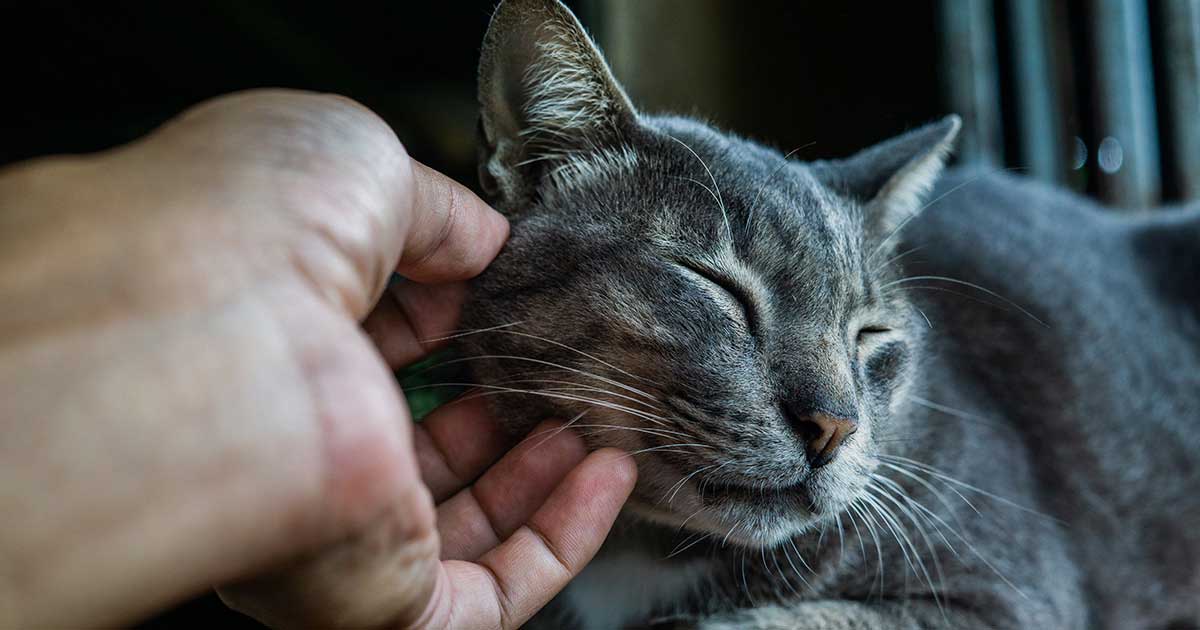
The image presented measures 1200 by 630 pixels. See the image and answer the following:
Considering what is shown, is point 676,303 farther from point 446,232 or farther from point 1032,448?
point 1032,448

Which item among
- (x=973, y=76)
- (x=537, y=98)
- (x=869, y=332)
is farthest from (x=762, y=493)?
(x=973, y=76)

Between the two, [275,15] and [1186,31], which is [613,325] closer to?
[1186,31]

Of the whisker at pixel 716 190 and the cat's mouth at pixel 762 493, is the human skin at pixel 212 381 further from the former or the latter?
the whisker at pixel 716 190

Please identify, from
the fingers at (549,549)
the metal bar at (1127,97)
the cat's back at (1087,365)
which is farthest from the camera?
the metal bar at (1127,97)

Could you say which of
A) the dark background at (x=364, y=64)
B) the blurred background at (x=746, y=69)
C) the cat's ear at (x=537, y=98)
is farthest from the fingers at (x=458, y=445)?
the dark background at (x=364, y=64)

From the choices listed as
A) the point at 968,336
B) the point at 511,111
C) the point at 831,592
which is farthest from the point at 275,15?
the point at 831,592

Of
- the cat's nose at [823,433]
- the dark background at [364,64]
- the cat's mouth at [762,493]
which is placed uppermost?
the cat's nose at [823,433]

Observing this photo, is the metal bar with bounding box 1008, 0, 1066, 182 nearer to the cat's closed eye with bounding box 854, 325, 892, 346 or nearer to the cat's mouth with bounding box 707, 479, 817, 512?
the cat's closed eye with bounding box 854, 325, 892, 346
